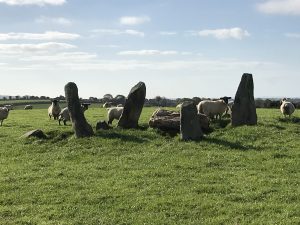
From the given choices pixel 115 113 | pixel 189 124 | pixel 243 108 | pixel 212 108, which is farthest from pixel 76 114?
pixel 243 108

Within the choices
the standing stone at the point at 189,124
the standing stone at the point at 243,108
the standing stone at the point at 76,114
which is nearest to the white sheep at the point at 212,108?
the standing stone at the point at 243,108

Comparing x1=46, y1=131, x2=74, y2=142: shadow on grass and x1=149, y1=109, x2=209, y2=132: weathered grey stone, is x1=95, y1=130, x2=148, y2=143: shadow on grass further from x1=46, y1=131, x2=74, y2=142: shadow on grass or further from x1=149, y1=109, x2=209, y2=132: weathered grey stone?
x1=149, y1=109, x2=209, y2=132: weathered grey stone

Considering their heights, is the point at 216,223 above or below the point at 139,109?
below

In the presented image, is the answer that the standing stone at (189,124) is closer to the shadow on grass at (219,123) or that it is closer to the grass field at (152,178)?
the grass field at (152,178)

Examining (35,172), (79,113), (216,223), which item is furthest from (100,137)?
(216,223)

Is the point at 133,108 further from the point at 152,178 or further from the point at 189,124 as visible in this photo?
the point at 152,178

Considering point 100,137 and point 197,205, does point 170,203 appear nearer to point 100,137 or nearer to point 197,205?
point 197,205

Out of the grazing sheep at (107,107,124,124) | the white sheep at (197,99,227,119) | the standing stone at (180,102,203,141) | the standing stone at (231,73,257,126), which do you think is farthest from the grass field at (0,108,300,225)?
the grazing sheep at (107,107,124,124)

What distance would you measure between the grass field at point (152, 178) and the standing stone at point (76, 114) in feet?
2.42

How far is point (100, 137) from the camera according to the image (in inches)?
1061

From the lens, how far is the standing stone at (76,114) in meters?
27.6

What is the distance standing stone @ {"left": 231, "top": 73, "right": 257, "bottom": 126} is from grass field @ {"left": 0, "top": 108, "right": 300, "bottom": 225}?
1.38m

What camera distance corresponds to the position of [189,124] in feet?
86.7

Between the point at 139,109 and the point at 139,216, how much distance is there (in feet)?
55.6
